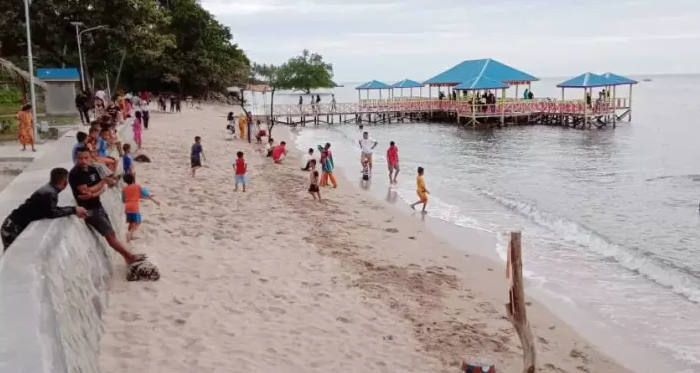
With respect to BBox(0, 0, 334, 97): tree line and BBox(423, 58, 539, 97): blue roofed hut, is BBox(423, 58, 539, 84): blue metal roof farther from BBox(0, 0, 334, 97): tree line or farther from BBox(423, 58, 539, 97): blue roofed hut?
BBox(0, 0, 334, 97): tree line

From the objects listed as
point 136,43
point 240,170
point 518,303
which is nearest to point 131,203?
point 518,303

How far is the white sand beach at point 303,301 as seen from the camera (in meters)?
6.27

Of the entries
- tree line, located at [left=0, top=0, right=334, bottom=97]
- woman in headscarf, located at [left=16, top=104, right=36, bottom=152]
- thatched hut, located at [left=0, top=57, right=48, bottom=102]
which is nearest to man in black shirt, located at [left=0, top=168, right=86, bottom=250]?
woman in headscarf, located at [left=16, top=104, right=36, bottom=152]

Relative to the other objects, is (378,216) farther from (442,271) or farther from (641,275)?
(641,275)

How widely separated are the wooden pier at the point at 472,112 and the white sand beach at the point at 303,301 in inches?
1277

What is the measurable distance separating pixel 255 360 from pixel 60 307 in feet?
6.62

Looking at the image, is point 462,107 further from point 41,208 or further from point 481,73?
point 41,208

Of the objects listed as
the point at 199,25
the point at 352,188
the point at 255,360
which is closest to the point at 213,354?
the point at 255,360

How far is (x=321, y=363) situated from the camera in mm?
6297

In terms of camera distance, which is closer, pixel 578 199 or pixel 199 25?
pixel 578 199

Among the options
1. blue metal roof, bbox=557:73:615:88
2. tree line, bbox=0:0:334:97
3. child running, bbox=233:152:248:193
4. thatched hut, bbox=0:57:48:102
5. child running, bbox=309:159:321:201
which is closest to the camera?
child running, bbox=233:152:248:193

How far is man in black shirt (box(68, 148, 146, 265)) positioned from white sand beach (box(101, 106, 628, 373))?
2.09 feet

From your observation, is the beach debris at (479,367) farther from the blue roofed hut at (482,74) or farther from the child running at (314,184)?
the blue roofed hut at (482,74)

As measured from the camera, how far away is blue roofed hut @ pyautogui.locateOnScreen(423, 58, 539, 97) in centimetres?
4688
